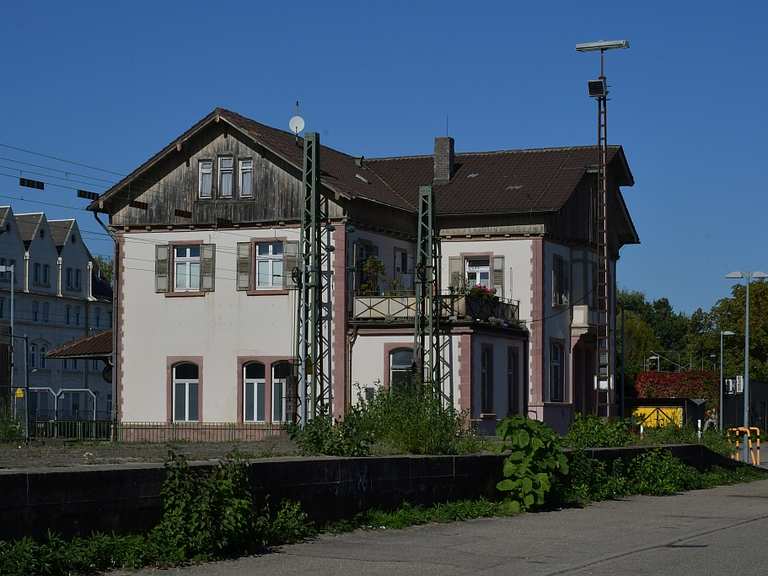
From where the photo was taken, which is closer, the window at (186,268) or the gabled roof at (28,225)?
the window at (186,268)

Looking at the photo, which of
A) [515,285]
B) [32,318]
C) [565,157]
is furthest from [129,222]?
[32,318]

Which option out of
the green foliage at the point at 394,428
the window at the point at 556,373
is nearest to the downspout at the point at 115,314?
the window at the point at 556,373

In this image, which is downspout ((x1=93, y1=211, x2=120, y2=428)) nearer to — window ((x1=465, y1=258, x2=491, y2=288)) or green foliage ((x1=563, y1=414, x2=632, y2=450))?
window ((x1=465, y1=258, x2=491, y2=288))

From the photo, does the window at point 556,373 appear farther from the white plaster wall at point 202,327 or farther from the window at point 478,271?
the white plaster wall at point 202,327

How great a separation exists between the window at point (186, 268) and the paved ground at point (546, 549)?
26595 millimetres

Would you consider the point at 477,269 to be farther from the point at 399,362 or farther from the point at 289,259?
the point at 289,259

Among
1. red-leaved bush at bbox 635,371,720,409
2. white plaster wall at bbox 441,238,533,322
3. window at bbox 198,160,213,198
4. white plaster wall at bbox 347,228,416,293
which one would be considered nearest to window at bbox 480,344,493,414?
white plaster wall at bbox 347,228,416,293

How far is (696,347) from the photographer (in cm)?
8556

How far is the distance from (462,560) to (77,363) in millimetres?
92825

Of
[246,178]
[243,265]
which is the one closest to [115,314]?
[243,265]

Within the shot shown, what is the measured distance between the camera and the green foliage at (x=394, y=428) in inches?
674

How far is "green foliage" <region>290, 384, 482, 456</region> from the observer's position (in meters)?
17.1

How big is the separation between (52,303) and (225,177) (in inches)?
2461

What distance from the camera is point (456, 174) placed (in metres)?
52.7
